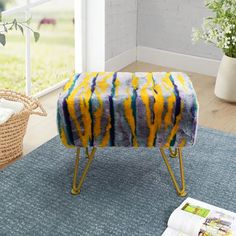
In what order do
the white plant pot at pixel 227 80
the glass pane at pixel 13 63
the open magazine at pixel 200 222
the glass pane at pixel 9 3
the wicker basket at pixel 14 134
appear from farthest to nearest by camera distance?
the glass pane at pixel 13 63 → the white plant pot at pixel 227 80 → the glass pane at pixel 9 3 → the wicker basket at pixel 14 134 → the open magazine at pixel 200 222

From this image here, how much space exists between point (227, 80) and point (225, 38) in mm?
272

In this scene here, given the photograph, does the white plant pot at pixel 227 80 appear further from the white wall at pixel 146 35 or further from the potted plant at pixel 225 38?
the white wall at pixel 146 35

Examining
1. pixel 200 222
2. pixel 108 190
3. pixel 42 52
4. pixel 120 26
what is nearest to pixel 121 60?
pixel 120 26

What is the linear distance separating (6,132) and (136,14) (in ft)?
5.97

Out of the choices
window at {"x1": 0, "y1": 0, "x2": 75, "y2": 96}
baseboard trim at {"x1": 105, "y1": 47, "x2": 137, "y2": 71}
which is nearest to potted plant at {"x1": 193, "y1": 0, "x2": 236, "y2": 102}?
baseboard trim at {"x1": 105, "y1": 47, "x2": 137, "y2": 71}

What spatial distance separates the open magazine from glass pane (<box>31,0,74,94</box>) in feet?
5.33

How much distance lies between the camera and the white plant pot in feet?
10.8

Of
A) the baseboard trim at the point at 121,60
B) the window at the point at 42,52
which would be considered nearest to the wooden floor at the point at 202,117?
the window at the point at 42,52

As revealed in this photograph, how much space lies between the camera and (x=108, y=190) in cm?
244

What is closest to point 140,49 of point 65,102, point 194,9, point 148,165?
point 194,9

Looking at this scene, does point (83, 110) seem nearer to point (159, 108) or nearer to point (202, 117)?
point (159, 108)

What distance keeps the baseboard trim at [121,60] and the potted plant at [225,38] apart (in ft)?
2.40

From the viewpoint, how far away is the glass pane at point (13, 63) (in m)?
3.55

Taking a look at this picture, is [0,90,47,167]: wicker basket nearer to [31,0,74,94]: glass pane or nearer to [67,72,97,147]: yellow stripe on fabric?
[67,72,97,147]: yellow stripe on fabric
